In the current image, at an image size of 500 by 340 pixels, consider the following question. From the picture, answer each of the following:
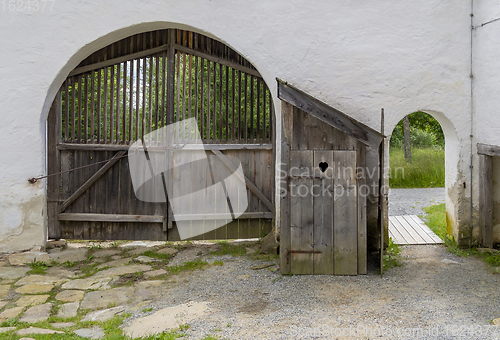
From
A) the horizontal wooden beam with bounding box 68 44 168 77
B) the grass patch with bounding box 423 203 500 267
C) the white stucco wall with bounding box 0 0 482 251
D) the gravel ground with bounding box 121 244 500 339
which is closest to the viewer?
the gravel ground with bounding box 121 244 500 339

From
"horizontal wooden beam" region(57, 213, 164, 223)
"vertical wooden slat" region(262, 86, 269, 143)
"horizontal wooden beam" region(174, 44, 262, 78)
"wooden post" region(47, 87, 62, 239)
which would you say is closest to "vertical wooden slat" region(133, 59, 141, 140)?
"horizontal wooden beam" region(174, 44, 262, 78)

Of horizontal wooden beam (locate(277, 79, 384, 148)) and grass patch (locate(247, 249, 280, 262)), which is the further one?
grass patch (locate(247, 249, 280, 262))

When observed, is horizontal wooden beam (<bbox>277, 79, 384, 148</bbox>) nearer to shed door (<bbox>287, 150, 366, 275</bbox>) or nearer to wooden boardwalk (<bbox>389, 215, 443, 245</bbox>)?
shed door (<bbox>287, 150, 366, 275</bbox>)

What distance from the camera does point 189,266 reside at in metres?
5.44

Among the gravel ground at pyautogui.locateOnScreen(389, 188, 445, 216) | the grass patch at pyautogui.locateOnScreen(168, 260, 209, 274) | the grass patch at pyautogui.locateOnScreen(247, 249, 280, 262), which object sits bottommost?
the grass patch at pyautogui.locateOnScreen(168, 260, 209, 274)

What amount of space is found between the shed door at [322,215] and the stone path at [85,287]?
160 cm

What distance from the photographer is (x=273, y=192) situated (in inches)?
254

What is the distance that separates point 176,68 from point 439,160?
1052 cm

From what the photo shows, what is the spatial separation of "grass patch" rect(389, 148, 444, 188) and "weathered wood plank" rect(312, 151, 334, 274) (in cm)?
860

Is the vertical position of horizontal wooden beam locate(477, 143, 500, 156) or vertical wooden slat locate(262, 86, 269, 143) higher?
vertical wooden slat locate(262, 86, 269, 143)

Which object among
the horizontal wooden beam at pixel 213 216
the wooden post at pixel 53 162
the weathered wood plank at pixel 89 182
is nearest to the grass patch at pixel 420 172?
the horizontal wooden beam at pixel 213 216

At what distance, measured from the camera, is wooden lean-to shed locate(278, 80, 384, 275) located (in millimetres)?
4926

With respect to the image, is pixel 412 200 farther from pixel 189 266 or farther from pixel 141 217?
pixel 141 217

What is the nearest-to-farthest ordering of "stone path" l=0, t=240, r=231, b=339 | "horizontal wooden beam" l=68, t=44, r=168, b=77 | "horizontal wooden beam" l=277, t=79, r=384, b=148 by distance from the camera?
"stone path" l=0, t=240, r=231, b=339, "horizontal wooden beam" l=277, t=79, r=384, b=148, "horizontal wooden beam" l=68, t=44, r=168, b=77
